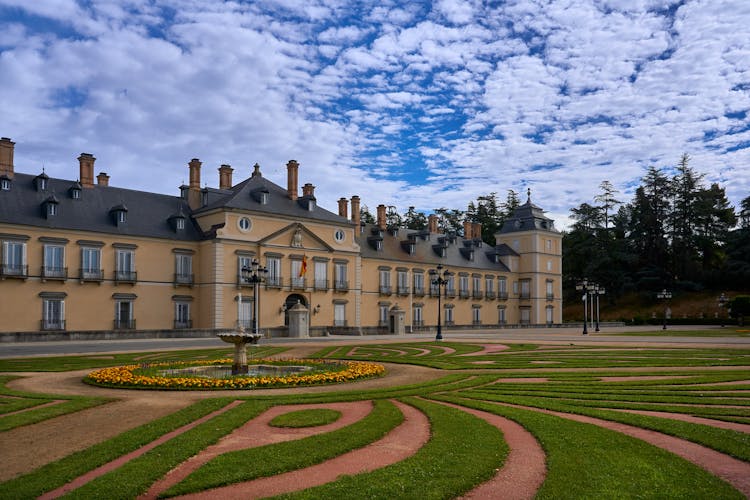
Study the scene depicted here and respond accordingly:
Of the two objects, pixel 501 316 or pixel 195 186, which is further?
pixel 501 316

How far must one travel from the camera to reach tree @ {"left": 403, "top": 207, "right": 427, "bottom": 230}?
92875 mm

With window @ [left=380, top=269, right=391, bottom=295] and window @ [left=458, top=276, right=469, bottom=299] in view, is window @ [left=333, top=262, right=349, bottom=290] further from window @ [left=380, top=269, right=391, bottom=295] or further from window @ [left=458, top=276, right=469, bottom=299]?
window @ [left=458, top=276, right=469, bottom=299]

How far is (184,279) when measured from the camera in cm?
4628

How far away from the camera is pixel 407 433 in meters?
10.1

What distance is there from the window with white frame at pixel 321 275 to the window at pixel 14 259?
20063 millimetres

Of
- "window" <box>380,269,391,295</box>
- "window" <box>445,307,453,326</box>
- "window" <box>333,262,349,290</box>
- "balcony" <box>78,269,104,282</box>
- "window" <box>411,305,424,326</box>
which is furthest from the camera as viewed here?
"window" <box>445,307,453,326</box>

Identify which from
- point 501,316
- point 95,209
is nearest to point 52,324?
point 95,209

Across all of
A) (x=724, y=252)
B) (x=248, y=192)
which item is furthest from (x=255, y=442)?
(x=724, y=252)

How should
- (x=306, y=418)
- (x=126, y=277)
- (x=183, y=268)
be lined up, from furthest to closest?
(x=183, y=268) → (x=126, y=277) → (x=306, y=418)

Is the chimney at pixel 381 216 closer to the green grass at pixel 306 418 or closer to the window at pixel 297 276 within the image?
the window at pixel 297 276

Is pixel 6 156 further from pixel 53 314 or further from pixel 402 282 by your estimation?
pixel 402 282

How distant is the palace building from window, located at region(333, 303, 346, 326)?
12 centimetres

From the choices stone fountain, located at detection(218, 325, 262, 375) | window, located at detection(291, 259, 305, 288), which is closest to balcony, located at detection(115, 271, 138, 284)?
window, located at detection(291, 259, 305, 288)

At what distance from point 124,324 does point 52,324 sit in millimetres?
4447
